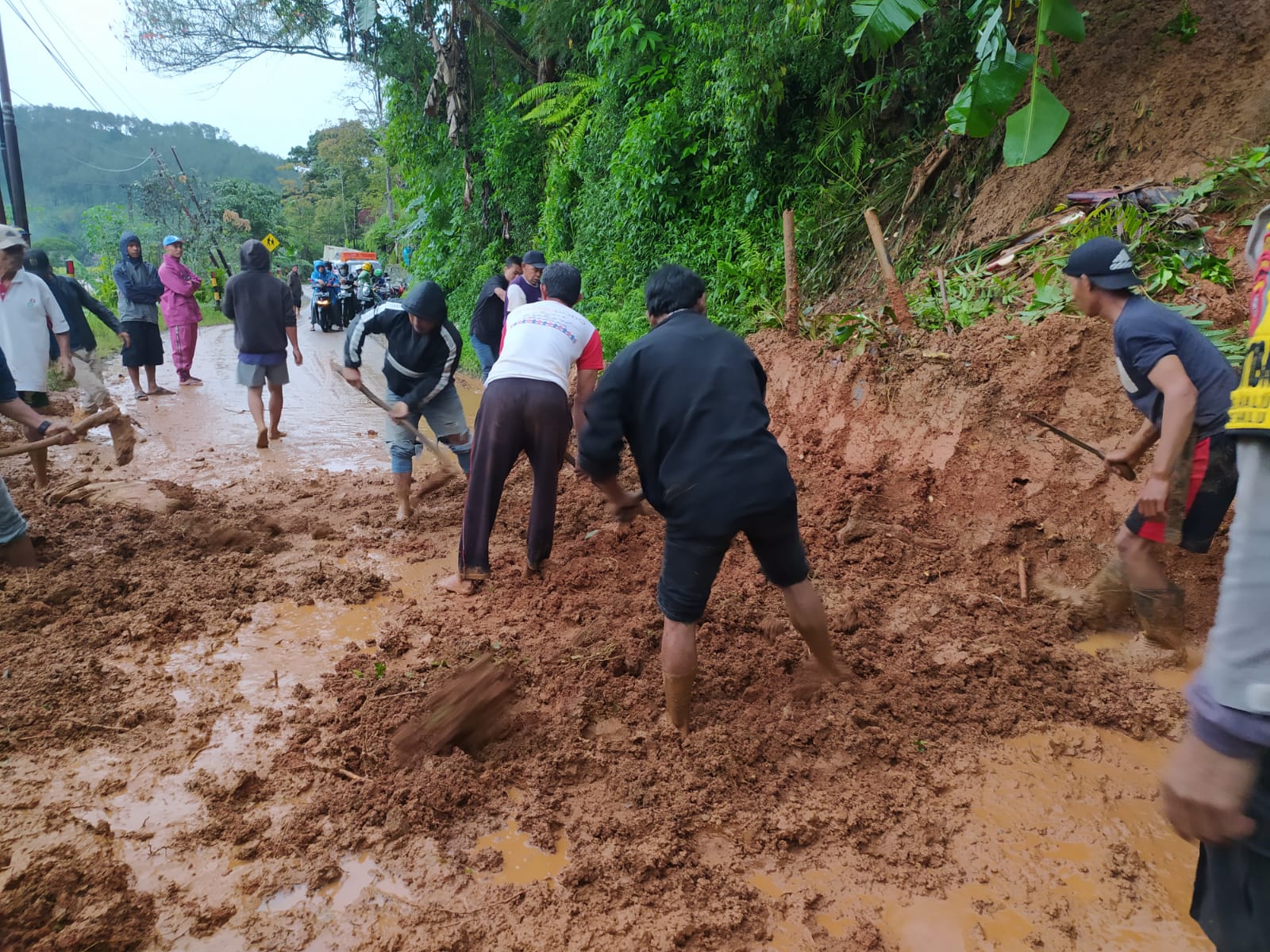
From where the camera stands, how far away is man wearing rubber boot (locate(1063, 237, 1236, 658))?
3.03 metres

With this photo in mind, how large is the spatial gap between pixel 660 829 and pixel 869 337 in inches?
167

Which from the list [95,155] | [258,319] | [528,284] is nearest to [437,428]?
[528,284]

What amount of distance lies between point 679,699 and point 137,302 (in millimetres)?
9461

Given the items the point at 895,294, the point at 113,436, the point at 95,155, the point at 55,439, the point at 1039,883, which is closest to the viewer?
the point at 1039,883

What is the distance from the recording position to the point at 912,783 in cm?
293

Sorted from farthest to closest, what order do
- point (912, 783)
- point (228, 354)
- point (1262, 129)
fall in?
point (228, 354) < point (1262, 129) < point (912, 783)

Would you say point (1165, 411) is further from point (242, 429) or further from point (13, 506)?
point (242, 429)

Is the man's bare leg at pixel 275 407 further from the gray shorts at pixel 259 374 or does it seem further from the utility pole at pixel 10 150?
the utility pole at pixel 10 150

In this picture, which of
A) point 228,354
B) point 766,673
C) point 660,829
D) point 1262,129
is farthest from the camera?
point 228,354

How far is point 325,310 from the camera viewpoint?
1955 cm

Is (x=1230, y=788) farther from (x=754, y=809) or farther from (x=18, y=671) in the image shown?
(x=18, y=671)

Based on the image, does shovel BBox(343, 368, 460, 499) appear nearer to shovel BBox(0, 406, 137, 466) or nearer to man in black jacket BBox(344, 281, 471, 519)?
man in black jacket BBox(344, 281, 471, 519)

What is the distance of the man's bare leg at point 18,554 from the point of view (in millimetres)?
4730

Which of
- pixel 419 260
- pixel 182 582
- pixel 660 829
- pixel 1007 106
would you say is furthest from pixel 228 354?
pixel 660 829
